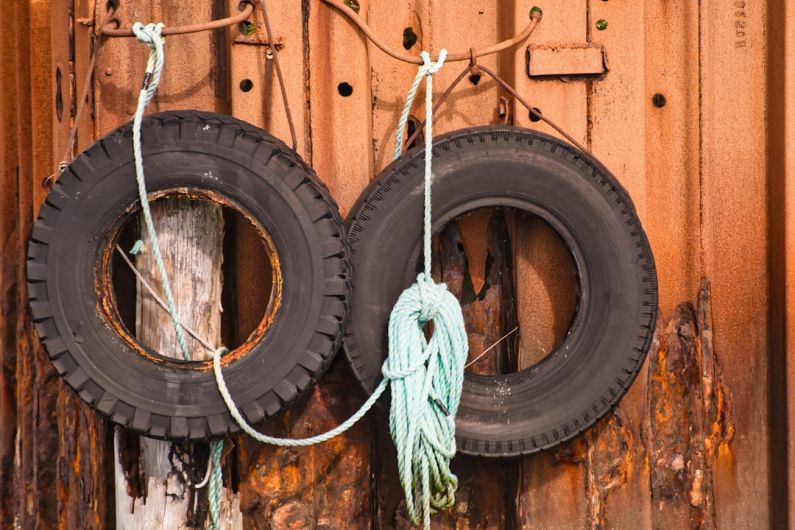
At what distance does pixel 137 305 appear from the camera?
222 cm

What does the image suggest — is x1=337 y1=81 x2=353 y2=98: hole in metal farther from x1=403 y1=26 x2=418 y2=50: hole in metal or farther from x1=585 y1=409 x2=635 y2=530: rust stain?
x1=585 y1=409 x2=635 y2=530: rust stain

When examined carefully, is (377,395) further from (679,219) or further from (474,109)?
(679,219)

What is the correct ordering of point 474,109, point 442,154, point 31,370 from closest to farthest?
point 442,154, point 474,109, point 31,370

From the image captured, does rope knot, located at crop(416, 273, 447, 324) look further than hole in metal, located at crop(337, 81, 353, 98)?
No

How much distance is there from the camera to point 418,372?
211 centimetres

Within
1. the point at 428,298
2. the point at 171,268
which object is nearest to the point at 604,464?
the point at 428,298

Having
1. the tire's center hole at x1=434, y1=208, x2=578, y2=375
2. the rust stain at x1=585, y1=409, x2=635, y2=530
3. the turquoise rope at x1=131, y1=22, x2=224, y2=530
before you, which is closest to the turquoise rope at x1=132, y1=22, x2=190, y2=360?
the turquoise rope at x1=131, y1=22, x2=224, y2=530

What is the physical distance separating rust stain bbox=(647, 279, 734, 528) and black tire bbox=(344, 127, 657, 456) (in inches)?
7.8

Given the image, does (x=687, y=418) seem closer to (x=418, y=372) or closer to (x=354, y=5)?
(x=418, y=372)

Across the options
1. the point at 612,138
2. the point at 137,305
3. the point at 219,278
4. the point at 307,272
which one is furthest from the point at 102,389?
the point at 612,138

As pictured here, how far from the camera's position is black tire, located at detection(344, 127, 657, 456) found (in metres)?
2.19

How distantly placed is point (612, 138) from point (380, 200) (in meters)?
0.68

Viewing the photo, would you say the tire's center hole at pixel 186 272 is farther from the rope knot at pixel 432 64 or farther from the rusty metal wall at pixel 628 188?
the rope knot at pixel 432 64

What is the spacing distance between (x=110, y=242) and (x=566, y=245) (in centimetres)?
116
